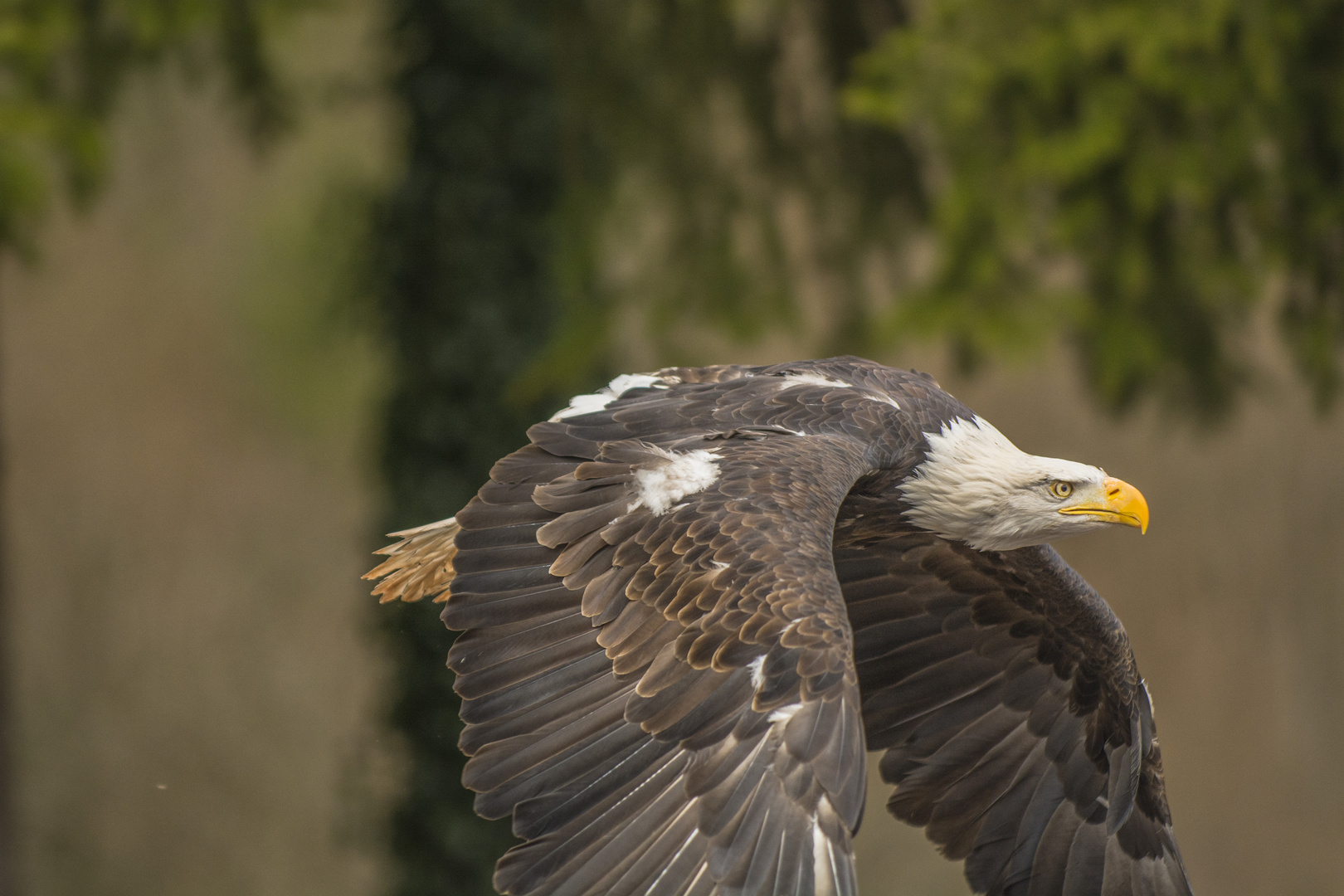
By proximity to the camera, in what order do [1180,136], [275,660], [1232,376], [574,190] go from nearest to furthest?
[1180,136]
[1232,376]
[574,190]
[275,660]

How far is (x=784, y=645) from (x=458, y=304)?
4.11 m

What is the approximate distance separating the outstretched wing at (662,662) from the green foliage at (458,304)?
325 centimetres

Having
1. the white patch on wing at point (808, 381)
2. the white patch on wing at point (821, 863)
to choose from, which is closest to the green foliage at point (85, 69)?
the white patch on wing at point (808, 381)

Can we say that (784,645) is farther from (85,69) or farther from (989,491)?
(85,69)

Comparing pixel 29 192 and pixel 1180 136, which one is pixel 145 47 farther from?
pixel 1180 136

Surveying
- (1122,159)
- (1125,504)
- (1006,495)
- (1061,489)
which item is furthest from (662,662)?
(1122,159)

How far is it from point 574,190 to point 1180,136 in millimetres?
2602

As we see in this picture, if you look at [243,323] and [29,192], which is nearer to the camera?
[29,192]

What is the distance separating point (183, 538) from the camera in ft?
37.6

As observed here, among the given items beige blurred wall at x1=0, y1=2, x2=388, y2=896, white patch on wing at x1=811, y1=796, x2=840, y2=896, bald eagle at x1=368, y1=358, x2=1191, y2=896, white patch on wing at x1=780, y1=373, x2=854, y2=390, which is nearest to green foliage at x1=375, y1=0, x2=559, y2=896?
bald eagle at x1=368, y1=358, x2=1191, y2=896

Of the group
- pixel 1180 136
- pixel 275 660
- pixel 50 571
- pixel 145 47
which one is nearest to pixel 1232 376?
pixel 1180 136

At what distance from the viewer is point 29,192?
4992 mm

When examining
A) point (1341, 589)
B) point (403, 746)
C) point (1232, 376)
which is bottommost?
point (1341, 589)

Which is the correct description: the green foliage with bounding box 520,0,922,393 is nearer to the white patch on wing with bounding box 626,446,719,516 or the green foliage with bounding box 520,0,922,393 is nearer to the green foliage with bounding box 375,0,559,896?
the green foliage with bounding box 375,0,559,896
